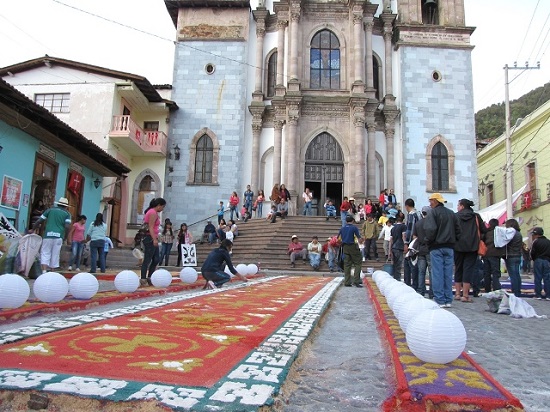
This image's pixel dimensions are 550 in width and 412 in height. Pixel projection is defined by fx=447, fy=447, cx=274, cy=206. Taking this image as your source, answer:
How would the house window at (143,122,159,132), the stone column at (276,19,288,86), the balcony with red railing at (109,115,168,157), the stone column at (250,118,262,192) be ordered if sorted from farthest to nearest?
the house window at (143,122,159,132), the stone column at (276,19,288,86), the stone column at (250,118,262,192), the balcony with red railing at (109,115,168,157)

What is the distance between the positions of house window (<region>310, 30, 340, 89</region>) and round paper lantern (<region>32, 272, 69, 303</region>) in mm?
20003

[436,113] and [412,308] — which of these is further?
[436,113]

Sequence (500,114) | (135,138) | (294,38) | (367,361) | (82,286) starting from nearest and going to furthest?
(367,361) → (82,286) → (135,138) → (294,38) → (500,114)

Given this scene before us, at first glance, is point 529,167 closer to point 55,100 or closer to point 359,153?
point 359,153

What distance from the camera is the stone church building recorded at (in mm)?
22062

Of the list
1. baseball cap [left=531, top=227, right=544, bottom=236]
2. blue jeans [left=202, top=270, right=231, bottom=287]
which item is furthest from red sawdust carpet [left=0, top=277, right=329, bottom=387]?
baseball cap [left=531, top=227, right=544, bottom=236]

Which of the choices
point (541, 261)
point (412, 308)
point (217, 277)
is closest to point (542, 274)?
point (541, 261)

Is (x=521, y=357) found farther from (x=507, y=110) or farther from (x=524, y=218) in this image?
(x=524, y=218)

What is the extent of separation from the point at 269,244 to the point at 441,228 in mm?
10507

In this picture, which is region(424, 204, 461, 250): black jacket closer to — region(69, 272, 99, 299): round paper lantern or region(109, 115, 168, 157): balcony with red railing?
region(69, 272, 99, 299): round paper lantern

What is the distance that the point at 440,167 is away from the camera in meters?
22.3

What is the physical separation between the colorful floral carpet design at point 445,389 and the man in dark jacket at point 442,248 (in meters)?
3.57

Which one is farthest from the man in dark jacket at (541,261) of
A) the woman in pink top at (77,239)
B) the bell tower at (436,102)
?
the bell tower at (436,102)

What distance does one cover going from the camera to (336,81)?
23.5 metres
